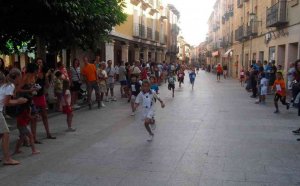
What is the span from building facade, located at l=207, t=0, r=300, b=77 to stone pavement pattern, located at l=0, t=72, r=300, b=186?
28.9ft

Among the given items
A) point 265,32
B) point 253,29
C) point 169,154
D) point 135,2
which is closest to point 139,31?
point 135,2

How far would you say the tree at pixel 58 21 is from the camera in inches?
400

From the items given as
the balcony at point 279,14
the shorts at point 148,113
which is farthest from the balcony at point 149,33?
the shorts at point 148,113

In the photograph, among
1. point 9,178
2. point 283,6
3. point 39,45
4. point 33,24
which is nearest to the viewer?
point 9,178

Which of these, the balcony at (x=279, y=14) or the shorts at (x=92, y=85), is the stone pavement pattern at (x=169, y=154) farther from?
the balcony at (x=279, y=14)

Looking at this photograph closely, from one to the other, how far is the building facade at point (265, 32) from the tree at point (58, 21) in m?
8.96

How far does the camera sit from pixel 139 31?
31.4 meters

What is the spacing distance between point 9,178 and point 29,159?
3.30ft

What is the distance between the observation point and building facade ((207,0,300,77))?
18.3m

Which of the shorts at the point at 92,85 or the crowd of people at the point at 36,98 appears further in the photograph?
the shorts at the point at 92,85

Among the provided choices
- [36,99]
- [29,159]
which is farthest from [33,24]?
[29,159]

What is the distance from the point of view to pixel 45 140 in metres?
7.70

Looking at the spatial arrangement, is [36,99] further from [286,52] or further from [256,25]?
[256,25]

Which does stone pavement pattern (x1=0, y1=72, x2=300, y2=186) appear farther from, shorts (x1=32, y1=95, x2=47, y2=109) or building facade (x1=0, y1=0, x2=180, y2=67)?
building facade (x1=0, y1=0, x2=180, y2=67)
